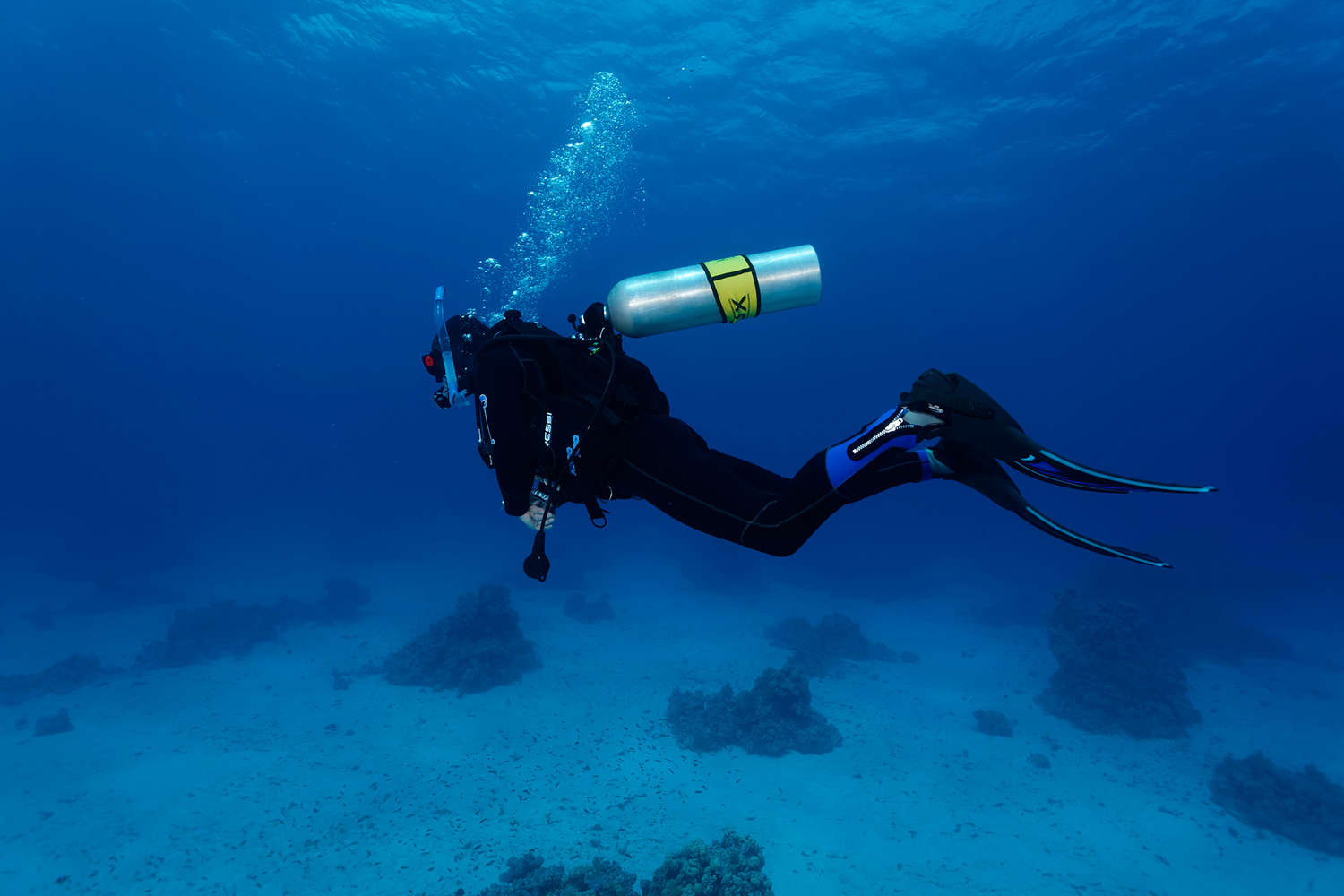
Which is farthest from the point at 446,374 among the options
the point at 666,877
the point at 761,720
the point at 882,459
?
the point at 761,720

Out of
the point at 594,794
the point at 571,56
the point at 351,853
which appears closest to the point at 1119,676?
the point at 594,794

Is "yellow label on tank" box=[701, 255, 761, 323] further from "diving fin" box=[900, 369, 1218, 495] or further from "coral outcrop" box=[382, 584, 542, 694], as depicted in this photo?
"coral outcrop" box=[382, 584, 542, 694]

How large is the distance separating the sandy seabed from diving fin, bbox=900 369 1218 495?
329 inches

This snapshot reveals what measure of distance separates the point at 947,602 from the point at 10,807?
31103mm

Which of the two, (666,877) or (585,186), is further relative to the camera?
(585,186)

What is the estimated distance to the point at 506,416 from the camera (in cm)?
403

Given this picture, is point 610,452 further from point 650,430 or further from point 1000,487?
point 1000,487

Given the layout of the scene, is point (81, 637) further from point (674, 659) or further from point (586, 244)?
point (586, 244)

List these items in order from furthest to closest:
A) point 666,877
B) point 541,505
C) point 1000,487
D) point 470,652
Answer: point 470,652
point 666,877
point 541,505
point 1000,487

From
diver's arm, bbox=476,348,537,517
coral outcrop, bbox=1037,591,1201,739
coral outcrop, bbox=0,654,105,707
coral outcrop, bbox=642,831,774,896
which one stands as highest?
coral outcrop, bbox=0,654,105,707

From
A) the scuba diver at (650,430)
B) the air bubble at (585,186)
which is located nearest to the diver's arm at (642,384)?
the scuba diver at (650,430)

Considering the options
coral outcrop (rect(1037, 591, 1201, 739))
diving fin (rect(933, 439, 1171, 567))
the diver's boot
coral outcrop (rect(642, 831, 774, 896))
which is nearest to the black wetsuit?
the diver's boot

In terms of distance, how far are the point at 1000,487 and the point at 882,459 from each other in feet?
2.05

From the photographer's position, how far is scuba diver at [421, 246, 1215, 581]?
3521 millimetres
